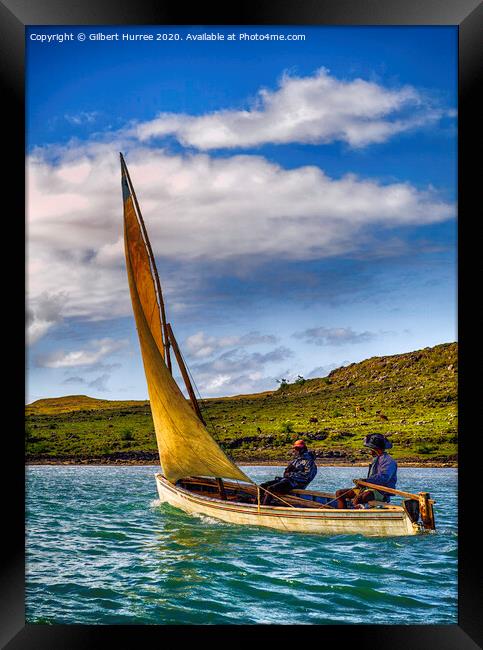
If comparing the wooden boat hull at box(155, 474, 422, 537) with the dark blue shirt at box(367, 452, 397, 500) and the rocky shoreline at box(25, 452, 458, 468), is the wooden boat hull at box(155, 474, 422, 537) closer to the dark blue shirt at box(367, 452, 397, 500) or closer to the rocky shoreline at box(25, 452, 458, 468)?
the dark blue shirt at box(367, 452, 397, 500)

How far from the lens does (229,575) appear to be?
9.34 meters

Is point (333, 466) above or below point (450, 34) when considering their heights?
below

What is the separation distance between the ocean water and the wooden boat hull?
0.17 meters

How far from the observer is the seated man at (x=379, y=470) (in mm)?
10867

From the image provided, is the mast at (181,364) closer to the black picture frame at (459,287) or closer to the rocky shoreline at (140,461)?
the black picture frame at (459,287)

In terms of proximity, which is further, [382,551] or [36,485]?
[36,485]

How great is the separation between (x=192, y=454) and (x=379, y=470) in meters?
3.54

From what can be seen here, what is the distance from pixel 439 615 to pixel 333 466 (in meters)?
20.4

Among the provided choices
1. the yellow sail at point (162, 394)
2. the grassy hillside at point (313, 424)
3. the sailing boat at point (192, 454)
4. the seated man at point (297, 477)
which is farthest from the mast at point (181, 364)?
the grassy hillside at point (313, 424)

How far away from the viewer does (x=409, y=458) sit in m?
25.4

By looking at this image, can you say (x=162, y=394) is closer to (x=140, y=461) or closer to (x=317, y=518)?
(x=317, y=518)

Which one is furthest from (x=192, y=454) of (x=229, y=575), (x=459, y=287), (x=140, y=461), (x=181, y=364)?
(x=140, y=461)
